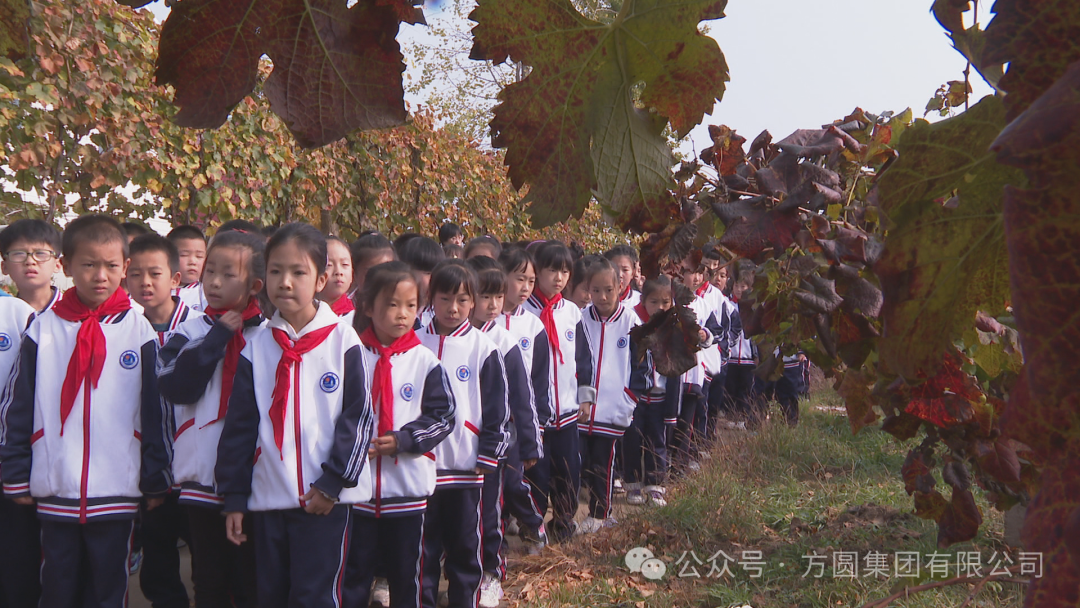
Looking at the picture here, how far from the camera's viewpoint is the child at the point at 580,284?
5.61m

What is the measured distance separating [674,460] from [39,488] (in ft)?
14.2

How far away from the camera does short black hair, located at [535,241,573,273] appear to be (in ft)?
15.9

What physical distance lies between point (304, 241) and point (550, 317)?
2.03m

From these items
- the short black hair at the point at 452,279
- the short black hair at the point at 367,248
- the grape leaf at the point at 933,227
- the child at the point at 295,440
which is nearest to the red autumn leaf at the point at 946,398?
the grape leaf at the point at 933,227

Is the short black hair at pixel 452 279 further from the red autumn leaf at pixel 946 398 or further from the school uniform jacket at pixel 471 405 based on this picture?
the red autumn leaf at pixel 946 398

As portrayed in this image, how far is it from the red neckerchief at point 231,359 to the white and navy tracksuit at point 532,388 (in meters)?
1.29

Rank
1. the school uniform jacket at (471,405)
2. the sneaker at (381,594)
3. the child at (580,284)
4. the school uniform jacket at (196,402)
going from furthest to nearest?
the child at (580,284) < the sneaker at (381,594) < the school uniform jacket at (471,405) < the school uniform jacket at (196,402)

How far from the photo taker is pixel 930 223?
1.66 ft

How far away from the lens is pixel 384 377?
10.6ft

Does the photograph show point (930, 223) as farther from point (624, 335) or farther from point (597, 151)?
point (624, 335)

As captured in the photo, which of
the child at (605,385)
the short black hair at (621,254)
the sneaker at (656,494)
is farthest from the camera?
the short black hair at (621,254)

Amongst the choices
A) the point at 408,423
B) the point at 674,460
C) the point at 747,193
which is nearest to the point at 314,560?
the point at 408,423

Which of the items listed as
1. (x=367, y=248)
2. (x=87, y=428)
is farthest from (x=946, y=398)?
(x=367, y=248)

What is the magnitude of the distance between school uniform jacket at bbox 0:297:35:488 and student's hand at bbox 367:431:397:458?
1.27 meters
